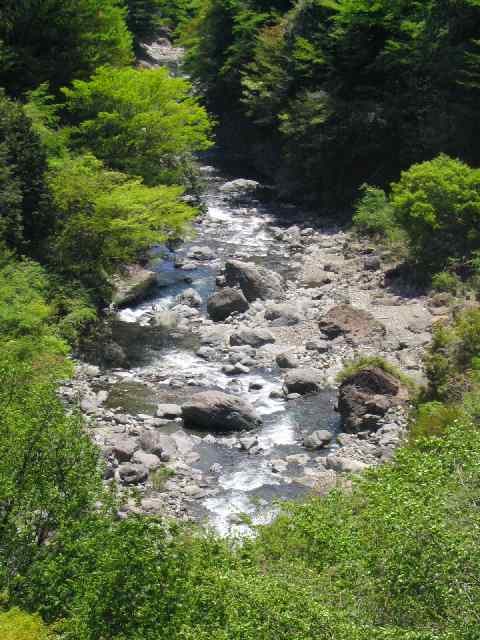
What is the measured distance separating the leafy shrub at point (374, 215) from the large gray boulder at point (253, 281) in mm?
5146

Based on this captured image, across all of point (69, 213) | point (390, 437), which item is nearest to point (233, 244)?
point (69, 213)

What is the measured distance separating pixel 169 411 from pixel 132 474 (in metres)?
2.99

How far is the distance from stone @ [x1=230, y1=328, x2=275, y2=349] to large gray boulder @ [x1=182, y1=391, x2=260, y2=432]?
13.3ft

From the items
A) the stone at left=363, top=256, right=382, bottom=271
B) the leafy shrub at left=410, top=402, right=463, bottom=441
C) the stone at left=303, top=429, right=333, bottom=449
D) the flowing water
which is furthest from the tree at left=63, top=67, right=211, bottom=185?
the leafy shrub at left=410, top=402, right=463, bottom=441

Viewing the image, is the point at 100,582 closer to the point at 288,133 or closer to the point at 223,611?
the point at 223,611

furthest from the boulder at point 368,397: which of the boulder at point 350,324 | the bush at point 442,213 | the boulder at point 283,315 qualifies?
the bush at point 442,213

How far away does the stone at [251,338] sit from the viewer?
2167cm

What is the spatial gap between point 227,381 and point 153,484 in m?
5.19

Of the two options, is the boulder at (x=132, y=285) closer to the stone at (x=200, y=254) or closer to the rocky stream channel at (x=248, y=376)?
the rocky stream channel at (x=248, y=376)

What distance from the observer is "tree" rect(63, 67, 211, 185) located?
2467 cm

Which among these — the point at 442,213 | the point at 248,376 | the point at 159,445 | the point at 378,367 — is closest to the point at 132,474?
the point at 159,445

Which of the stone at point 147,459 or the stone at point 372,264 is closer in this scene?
the stone at point 147,459

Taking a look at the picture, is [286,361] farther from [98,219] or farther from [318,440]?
[98,219]

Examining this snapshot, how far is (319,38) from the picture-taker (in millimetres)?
33281
